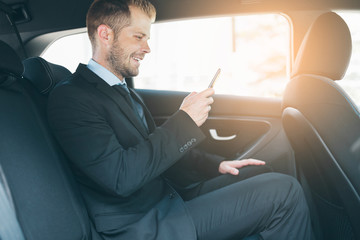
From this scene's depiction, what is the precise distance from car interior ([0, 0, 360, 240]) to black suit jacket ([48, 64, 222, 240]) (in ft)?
0.21

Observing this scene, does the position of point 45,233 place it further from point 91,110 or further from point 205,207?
point 205,207

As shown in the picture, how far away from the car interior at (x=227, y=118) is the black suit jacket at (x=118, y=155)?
6 cm

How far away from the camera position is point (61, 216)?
3.08ft

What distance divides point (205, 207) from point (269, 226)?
241 millimetres

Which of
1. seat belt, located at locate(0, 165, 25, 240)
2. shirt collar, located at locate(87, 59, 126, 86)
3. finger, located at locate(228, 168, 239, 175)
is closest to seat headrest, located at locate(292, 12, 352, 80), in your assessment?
finger, located at locate(228, 168, 239, 175)

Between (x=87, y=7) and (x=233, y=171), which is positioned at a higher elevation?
(x=87, y=7)

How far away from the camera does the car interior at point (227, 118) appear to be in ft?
3.02

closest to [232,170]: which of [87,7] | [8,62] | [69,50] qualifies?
[8,62]

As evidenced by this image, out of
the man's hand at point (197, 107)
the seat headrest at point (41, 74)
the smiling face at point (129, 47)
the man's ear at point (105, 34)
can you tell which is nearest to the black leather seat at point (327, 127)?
the man's hand at point (197, 107)

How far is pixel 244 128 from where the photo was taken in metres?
2.08

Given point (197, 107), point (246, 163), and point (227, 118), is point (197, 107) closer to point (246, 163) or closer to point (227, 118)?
point (246, 163)

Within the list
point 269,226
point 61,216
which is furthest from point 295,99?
point 61,216

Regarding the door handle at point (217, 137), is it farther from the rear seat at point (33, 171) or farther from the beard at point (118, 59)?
the rear seat at point (33, 171)

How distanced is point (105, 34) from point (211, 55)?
0.92 metres
